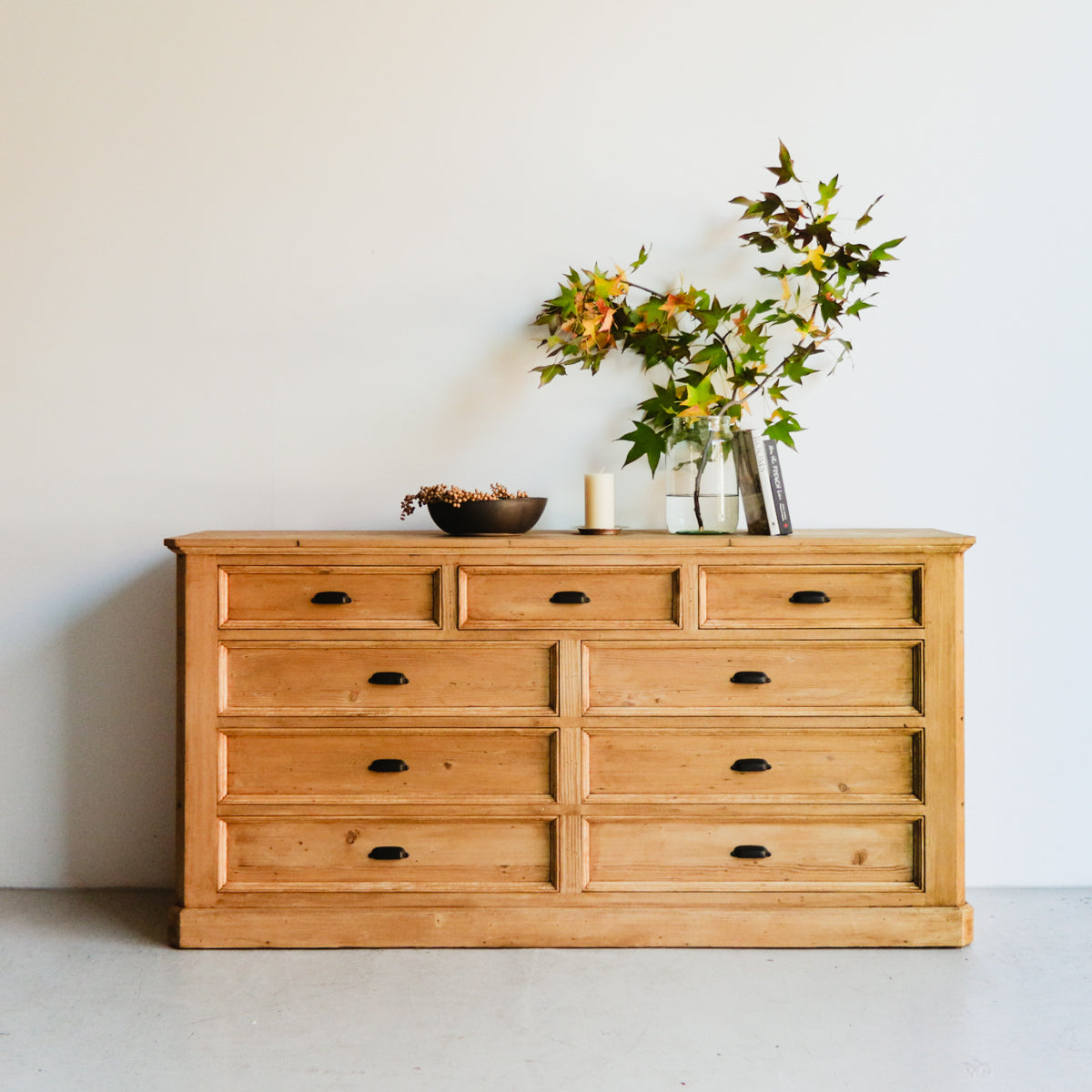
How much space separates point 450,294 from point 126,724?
4.66ft

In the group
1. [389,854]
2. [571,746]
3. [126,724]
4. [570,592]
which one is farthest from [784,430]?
[126,724]

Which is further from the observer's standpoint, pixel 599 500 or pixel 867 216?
pixel 867 216

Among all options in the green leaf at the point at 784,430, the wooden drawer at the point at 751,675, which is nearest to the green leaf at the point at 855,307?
the green leaf at the point at 784,430

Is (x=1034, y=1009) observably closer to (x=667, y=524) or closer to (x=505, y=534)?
(x=667, y=524)

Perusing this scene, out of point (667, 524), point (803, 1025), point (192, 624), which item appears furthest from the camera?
point (667, 524)

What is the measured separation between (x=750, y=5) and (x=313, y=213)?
125 centimetres

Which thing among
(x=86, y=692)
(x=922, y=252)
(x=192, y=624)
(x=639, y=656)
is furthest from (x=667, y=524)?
(x=86, y=692)

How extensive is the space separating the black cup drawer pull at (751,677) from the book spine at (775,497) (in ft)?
1.08

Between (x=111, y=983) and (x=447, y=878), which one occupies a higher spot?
(x=447, y=878)

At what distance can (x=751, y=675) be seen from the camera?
2.27 metres

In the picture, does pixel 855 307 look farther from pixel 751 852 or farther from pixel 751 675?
pixel 751 852

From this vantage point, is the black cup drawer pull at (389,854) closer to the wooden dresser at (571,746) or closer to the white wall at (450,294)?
the wooden dresser at (571,746)

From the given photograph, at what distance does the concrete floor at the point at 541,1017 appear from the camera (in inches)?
69.1

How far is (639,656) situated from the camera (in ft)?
7.45
